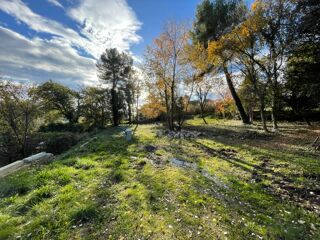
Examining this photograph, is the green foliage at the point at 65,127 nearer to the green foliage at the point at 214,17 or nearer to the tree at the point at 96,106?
the tree at the point at 96,106

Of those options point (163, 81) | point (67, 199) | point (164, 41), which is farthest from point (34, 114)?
point (67, 199)

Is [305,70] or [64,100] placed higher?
[64,100]

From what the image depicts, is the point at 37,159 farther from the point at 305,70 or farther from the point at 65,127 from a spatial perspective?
the point at 65,127

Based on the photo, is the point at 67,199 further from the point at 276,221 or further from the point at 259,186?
the point at 259,186

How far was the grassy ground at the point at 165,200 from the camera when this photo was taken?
349cm

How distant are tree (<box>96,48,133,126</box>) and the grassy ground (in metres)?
24.6

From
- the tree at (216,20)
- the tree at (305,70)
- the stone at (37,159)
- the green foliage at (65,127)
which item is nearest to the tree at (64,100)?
the green foliage at (65,127)

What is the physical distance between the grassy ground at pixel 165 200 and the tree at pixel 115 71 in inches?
970

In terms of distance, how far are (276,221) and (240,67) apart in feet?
42.9

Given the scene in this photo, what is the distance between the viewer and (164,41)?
15430 mm

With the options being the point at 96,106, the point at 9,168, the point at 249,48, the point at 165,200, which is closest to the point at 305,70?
the point at 249,48

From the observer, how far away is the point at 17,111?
562 inches

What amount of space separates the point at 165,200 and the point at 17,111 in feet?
48.3

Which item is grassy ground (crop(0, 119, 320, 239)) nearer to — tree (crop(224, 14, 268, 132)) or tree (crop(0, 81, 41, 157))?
tree (crop(224, 14, 268, 132))
